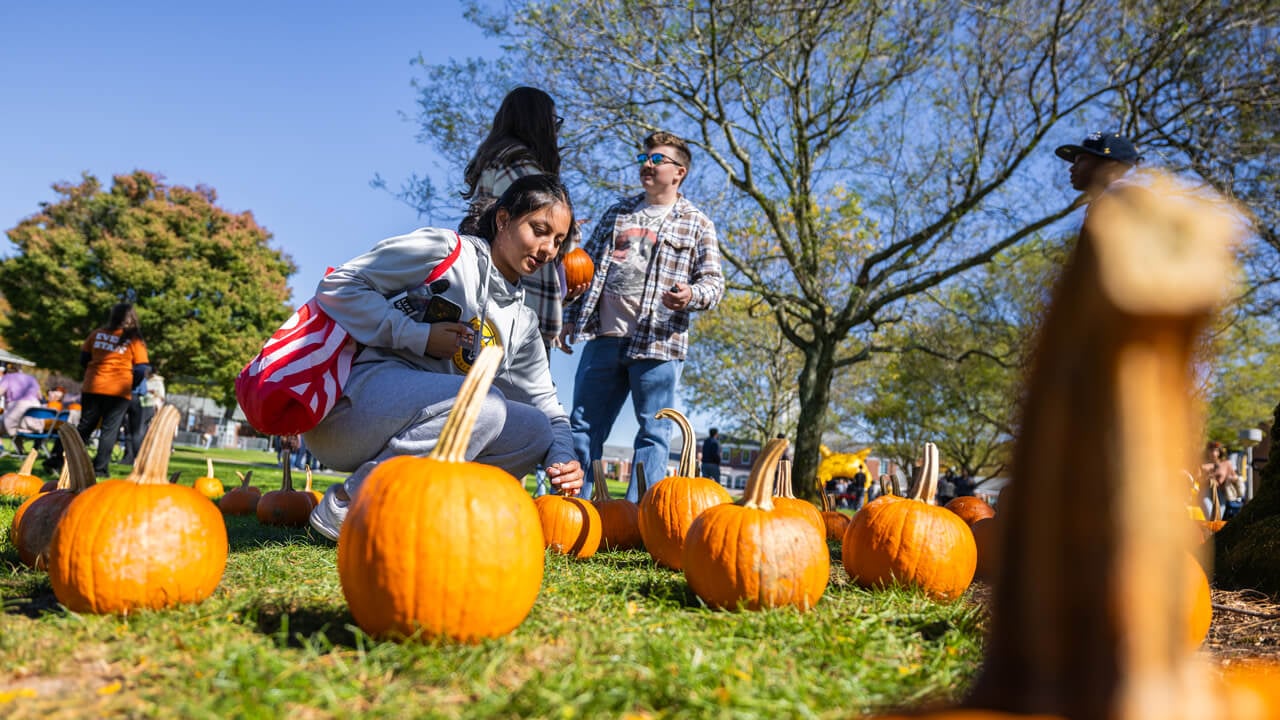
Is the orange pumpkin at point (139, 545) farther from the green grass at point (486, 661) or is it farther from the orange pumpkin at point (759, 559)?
the orange pumpkin at point (759, 559)

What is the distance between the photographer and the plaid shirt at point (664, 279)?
5.44 meters

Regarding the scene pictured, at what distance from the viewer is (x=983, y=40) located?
11.6 metres

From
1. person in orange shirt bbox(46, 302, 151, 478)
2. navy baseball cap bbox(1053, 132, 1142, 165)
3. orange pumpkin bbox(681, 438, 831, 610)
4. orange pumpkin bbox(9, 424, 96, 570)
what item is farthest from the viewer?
person in orange shirt bbox(46, 302, 151, 478)

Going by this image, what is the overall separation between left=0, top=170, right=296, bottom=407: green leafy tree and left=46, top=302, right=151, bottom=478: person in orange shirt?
21.7 meters

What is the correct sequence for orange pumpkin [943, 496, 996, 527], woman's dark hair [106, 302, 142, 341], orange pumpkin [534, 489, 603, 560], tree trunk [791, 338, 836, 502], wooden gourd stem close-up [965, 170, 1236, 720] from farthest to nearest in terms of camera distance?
tree trunk [791, 338, 836, 502] → woman's dark hair [106, 302, 142, 341] → orange pumpkin [943, 496, 996, 527] → orange pumpkin [534, 489, 603, 560] → wooden gourd stem close-up [965, 170, 1236, 720]

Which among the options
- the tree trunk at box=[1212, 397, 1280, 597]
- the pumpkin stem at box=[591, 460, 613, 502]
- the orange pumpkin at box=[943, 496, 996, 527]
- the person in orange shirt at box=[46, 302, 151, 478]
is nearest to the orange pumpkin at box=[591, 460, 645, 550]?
the pumpkin stem at box=[591, 460, 613, 502]

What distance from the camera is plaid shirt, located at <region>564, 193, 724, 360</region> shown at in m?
5.44

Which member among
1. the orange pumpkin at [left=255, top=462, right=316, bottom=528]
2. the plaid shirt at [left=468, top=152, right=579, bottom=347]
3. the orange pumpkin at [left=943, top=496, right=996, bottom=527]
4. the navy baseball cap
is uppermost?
the navy baseball cap

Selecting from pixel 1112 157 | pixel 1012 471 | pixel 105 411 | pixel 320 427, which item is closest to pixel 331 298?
pixel 320 427

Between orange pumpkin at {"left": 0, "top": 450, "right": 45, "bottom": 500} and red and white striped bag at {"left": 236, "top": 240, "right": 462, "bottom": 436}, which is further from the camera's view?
orange pumpkin at {"left": 0, "top": 450, "right": 45, "bottom": 500}

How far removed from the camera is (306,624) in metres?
2.05

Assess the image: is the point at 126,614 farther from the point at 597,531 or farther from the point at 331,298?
the point at 597,531

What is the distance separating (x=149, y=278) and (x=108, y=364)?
23934 millimetres

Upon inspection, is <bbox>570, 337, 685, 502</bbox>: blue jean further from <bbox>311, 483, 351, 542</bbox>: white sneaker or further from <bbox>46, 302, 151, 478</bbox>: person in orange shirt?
<bbox>46, 302, 151, 478</bbox>: person in orange shirt
